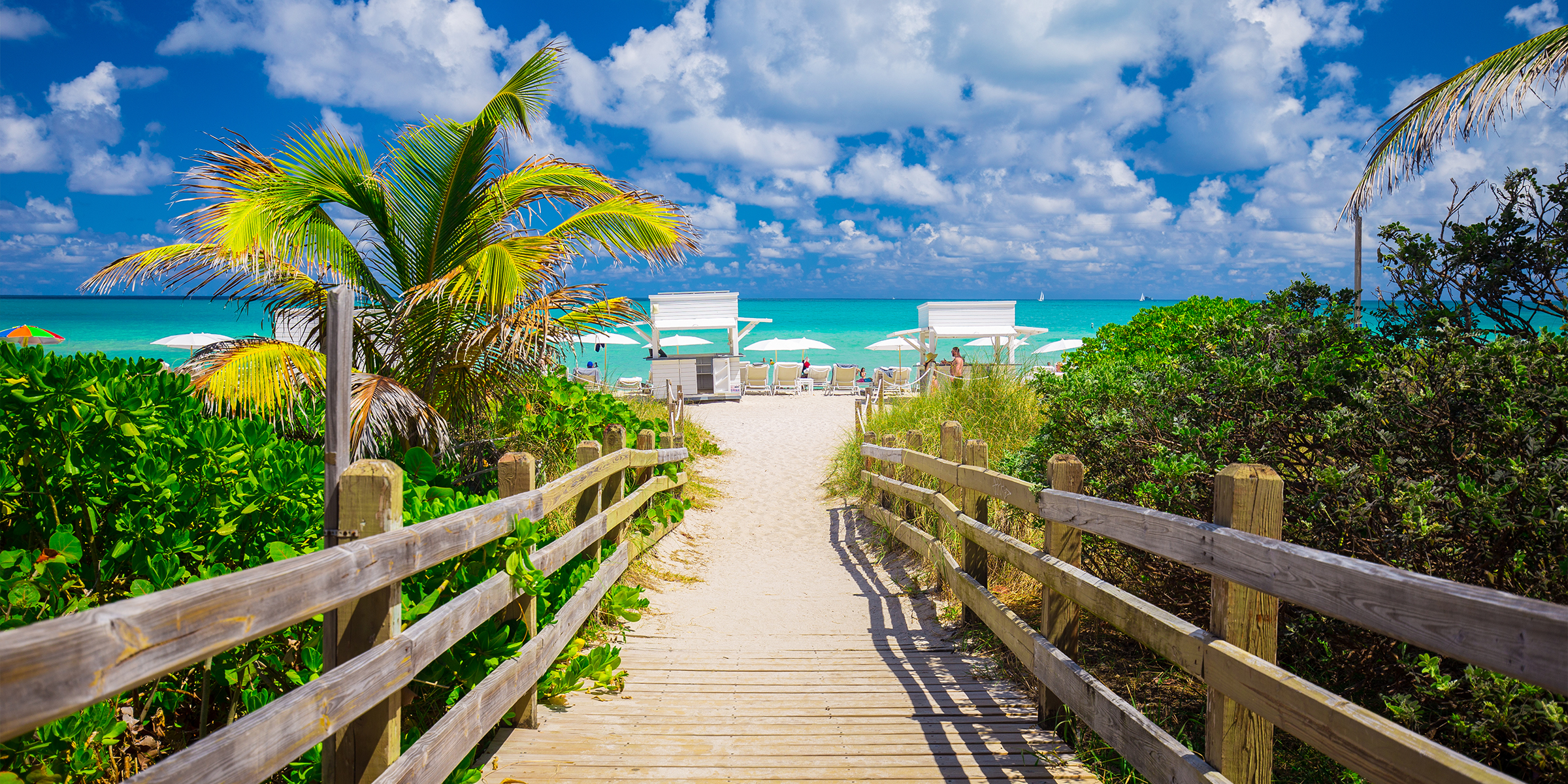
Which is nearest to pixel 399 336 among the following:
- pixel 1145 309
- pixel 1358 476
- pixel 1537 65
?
pixel 1358 476

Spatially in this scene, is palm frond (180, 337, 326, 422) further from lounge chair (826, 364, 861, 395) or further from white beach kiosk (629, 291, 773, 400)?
lounge chair (826, 364, 861, 395)

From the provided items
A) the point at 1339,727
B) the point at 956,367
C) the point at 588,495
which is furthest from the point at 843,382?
the point at 1339,727

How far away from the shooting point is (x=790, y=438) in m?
15.3

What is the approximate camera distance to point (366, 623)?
220 centimetres

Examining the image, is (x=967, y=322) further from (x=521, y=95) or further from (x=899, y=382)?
(x=521, y=95)

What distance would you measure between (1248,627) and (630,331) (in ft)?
119

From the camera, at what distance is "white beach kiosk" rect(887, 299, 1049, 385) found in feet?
71.4

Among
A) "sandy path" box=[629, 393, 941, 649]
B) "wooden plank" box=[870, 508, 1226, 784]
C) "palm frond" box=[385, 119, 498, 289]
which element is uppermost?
"palm frond" box=[385, 119, 498, 289]

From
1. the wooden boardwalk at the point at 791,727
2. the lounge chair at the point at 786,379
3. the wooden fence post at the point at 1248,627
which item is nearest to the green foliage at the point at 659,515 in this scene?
the wooden boardwalk at the point at 791,727

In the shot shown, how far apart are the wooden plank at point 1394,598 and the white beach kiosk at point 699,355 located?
19405mm

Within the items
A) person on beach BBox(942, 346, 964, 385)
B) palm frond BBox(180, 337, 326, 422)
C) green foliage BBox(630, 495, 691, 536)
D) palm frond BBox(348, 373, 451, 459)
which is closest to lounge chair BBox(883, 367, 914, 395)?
person on beach BBox(942, 346, 964, 385)

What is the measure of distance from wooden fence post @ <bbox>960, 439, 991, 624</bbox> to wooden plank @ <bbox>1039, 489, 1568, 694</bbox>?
6.96ft

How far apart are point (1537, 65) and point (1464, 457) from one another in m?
5.82

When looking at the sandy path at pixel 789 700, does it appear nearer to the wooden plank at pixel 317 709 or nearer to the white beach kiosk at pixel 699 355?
the wooden plank at pixel 317 709
